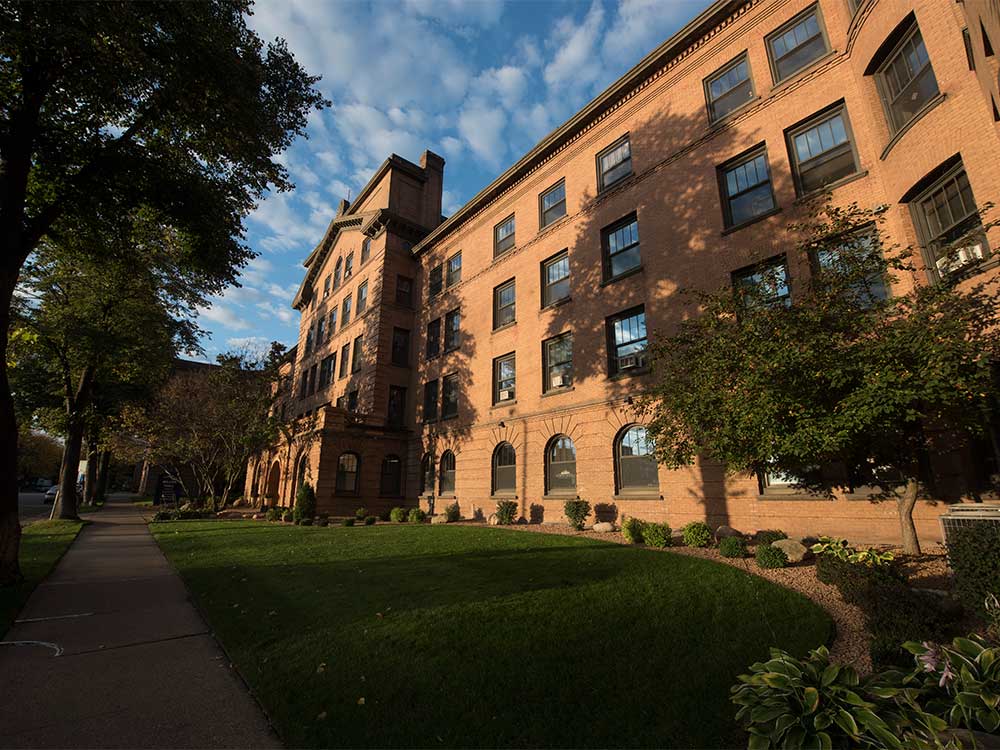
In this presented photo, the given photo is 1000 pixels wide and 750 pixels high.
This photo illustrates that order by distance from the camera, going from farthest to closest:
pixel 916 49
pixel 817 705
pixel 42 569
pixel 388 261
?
pixel 388 261 < pixel 916 49 < pixel 42 569 < pixel 817 705

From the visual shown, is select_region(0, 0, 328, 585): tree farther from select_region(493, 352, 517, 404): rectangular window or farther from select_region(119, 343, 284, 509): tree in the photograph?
select_region(119, 343, 284, 509): tree

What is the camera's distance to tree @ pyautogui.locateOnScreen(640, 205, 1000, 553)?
7109mm

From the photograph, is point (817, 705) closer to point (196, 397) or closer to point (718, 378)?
point (718, 378)

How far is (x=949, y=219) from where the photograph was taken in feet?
32.4

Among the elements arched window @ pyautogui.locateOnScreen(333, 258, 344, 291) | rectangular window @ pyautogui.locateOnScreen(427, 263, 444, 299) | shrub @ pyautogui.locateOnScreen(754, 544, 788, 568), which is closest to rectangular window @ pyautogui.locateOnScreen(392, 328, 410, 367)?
rectangular window @ pyautogui.locateOnScreen(427, 263, 444, 299)

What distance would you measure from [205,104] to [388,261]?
18737 millimetres

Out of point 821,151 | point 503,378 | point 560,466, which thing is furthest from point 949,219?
point 503,378

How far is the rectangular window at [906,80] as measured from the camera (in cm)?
1041

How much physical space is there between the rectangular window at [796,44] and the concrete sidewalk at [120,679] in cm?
1919

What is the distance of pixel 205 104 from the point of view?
10.7m

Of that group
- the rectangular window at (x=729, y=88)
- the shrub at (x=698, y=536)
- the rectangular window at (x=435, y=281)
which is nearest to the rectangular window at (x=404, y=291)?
the rectangular window at (x=435, y=281)

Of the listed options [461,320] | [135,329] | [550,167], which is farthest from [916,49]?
[135,329]

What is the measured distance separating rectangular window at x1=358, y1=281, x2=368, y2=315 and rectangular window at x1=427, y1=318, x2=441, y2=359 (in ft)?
19.5

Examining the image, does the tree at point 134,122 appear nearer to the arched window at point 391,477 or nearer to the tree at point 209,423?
the arched window at point 391,477
